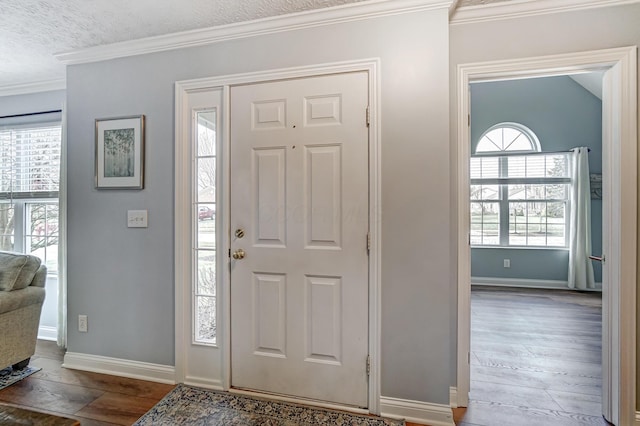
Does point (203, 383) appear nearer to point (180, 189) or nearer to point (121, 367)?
point (121, 367)

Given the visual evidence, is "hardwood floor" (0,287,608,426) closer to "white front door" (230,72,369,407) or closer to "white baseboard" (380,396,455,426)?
"white baseboard" (380,396,455,426)

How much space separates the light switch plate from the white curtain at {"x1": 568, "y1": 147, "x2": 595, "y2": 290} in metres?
5.64

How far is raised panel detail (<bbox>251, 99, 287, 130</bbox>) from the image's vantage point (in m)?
1.98

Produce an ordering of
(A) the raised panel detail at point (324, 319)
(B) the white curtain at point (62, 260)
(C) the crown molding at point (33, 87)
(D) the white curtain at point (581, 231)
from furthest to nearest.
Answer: (D) the white curtain at point (581, 231) < (C) the crown molding at point (33, 87) < (B) the white curtain at point (62, 260) < (A) the raised panel detail at point (324, 319)

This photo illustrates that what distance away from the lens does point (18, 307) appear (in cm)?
230

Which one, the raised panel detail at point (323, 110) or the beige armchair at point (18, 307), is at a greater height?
the raised panel detail at point (323, 110)

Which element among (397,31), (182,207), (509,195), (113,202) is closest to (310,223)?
(182,207)

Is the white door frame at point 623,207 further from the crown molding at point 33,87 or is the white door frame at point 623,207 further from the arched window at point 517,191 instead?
the crown molding at point 33,87

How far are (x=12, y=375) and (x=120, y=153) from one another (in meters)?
1.80

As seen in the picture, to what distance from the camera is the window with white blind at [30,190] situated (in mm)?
2994

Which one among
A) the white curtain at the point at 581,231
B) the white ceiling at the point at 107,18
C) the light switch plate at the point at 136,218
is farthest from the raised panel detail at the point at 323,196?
the white curtain at the point at 581,231

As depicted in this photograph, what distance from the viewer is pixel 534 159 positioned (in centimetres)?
496

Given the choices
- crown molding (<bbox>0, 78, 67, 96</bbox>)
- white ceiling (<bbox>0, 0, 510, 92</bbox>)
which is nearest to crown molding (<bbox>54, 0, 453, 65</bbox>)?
white ceiling (<bbox>0, 0, 510, 92</bbox>)

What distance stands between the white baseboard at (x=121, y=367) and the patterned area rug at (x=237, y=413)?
8.6 inches
